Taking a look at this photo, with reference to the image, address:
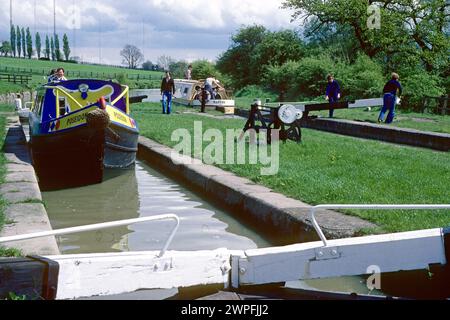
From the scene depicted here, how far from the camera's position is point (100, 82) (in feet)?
42.5

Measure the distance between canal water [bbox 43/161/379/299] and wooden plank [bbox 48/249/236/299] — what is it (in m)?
0.21

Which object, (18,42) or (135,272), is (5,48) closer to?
(18,42)

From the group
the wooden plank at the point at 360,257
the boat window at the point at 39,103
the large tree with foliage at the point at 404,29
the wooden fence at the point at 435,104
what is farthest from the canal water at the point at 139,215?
the large tree with foliage at the point at 404,29

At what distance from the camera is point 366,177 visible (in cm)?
877

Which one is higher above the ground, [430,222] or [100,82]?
[100,82]

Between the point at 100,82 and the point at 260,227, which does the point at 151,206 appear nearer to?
the point at 260,227

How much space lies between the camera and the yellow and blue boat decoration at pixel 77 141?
1041cm

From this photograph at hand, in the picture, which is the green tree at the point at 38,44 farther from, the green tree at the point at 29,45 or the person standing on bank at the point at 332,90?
the person standing on bank at the point at 332,90

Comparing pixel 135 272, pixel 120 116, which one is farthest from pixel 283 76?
pixel 135 272

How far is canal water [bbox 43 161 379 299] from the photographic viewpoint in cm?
647

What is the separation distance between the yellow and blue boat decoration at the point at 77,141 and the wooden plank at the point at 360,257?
662 centimetres

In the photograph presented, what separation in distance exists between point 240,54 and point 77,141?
3827 centimetres

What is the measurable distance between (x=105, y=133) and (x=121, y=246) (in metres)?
4.28
